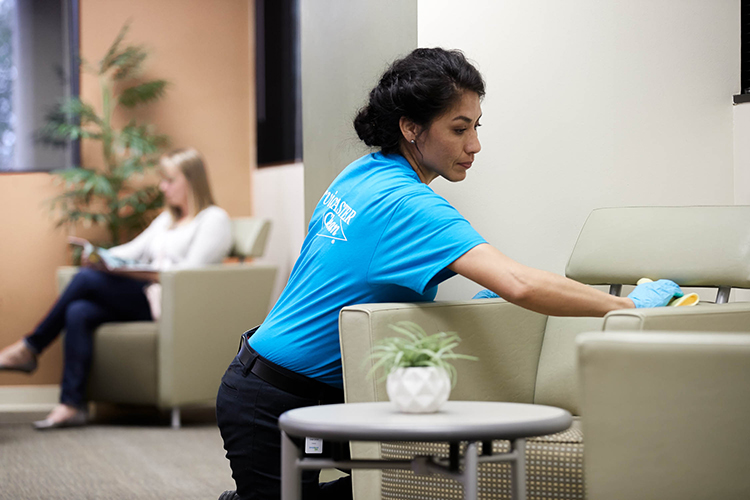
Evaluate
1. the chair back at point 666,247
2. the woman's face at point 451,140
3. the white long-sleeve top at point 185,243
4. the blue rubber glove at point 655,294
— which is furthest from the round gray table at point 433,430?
the white long-sleeve top at point 185,243

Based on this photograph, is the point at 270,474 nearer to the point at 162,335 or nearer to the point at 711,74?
the point at 711,74

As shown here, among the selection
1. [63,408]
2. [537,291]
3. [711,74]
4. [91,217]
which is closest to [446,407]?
[537,291]

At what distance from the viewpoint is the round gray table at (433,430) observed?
3.81 ft

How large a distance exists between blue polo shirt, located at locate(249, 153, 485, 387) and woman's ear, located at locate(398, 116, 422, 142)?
0.08m

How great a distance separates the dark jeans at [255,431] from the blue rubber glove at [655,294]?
0.70 m

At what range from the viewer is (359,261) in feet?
5.73

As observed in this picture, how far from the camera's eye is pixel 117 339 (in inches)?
167

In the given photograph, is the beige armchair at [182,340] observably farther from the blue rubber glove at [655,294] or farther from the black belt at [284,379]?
the blue rubber glove at [655,294]

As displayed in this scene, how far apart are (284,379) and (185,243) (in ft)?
9.22

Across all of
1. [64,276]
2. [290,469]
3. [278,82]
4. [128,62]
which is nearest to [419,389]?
[290,469]

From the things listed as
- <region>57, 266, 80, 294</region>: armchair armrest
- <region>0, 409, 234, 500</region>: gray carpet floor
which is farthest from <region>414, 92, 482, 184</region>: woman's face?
<region>57, 266, 80, 294</region>: armchair armrest

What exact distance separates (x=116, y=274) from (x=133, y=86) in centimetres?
129

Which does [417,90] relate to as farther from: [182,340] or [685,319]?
[182,340]

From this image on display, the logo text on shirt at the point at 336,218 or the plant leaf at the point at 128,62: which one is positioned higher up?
the plant leaf at the point at 128,62
